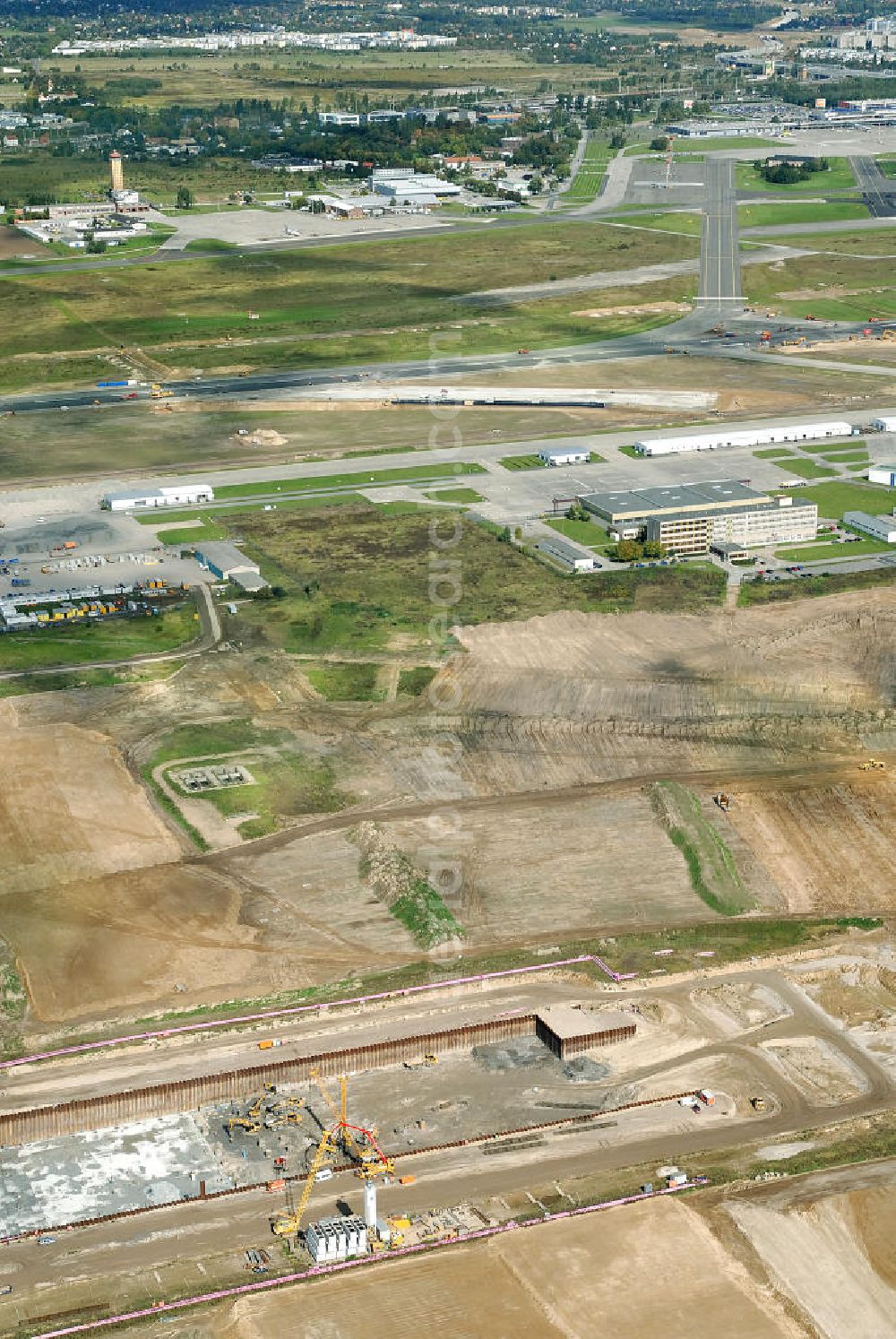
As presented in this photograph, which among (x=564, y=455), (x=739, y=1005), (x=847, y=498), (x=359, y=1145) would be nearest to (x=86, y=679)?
(x=739, y=1005)

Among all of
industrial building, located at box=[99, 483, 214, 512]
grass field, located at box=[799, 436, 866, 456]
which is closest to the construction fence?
industrial building, located at box=[99, 483, 214, 512]

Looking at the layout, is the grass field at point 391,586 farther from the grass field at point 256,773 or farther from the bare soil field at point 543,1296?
the bare soil field at point 543,1296

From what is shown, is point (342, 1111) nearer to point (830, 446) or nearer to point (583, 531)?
point (583, 531)

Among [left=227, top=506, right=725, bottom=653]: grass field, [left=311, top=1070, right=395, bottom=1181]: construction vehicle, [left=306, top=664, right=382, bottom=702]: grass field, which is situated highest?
[left=227, top=506, right=725, bottom=653]: grass field

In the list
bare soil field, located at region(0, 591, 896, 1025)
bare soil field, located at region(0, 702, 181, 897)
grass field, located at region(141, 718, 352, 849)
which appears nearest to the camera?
bare soil field, located at region(0, 591, 896, 1025)

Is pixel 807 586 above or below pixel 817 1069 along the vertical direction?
above

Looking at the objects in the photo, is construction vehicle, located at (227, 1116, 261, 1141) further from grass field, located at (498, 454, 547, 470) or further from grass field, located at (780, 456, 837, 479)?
grass field, located at (780, 456, 837, 479)

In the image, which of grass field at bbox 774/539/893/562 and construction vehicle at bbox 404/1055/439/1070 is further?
grass field at bbox 774/539/893/562

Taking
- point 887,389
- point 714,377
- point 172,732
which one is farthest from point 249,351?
point 172,732
